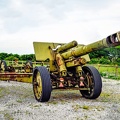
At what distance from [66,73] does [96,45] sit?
184 centimetres

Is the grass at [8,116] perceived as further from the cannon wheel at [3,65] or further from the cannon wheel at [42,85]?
the cannon wheel at [3,65]

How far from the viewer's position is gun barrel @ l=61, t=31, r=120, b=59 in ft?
19.3

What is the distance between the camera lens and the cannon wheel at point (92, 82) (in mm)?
8195

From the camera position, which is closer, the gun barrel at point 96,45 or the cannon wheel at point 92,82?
the gun barrel at point 96,45

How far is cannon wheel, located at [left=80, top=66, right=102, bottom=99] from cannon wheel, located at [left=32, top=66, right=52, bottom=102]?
1.49 meters

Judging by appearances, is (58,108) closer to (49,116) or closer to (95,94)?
(49,116)

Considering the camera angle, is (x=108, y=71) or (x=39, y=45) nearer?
(x=39, y=45)

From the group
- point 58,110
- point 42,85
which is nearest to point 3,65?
point 42,85

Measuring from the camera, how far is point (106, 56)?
4228 centimetres

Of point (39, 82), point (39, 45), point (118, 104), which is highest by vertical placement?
point (39, 45)

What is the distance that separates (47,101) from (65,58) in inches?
61.8

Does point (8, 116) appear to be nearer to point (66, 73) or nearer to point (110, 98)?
point (66, 73)

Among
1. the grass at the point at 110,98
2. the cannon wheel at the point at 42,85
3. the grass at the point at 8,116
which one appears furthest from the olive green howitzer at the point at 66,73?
the grass at the point at 8,116

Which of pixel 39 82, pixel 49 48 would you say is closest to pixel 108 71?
pixel 49 48
